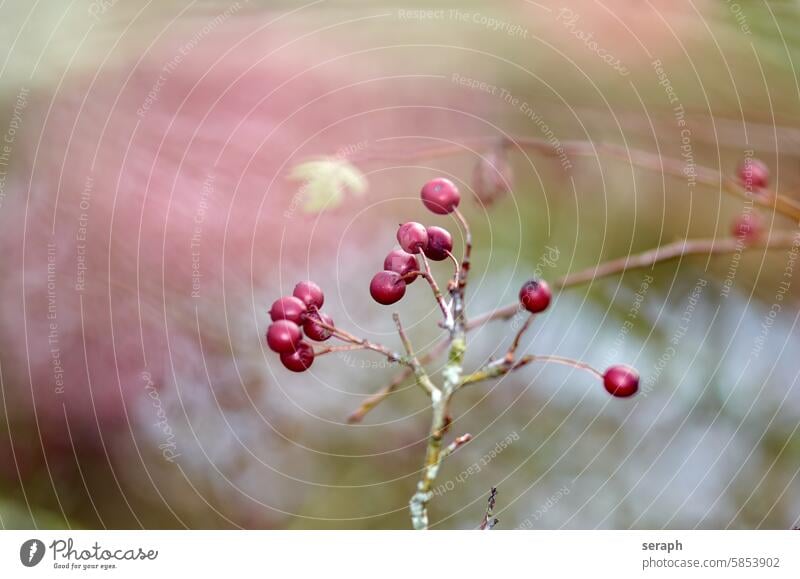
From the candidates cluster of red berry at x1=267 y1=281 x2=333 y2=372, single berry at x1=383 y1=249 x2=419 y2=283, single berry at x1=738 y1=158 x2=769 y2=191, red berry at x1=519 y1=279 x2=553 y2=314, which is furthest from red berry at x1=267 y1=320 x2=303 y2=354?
single berry at x1=738 y1=158 x2=769 y2=191

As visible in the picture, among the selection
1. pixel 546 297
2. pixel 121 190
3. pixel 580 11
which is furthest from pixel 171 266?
pixel 580 11

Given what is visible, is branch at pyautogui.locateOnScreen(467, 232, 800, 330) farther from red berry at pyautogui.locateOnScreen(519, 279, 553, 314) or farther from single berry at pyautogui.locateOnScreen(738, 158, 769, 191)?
red berry at pyautogui.locateOnScreen(519, 279, 553, 314)

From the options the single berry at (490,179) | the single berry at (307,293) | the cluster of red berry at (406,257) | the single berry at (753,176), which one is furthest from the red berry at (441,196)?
the single berry at (753,176)

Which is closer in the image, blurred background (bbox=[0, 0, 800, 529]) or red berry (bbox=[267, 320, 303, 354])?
red berry (bbox=[267, 320, 303, 354])

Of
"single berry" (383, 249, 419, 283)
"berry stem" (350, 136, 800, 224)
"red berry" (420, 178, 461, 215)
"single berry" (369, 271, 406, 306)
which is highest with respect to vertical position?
"berry stem" (350, 136, 800, 224)
